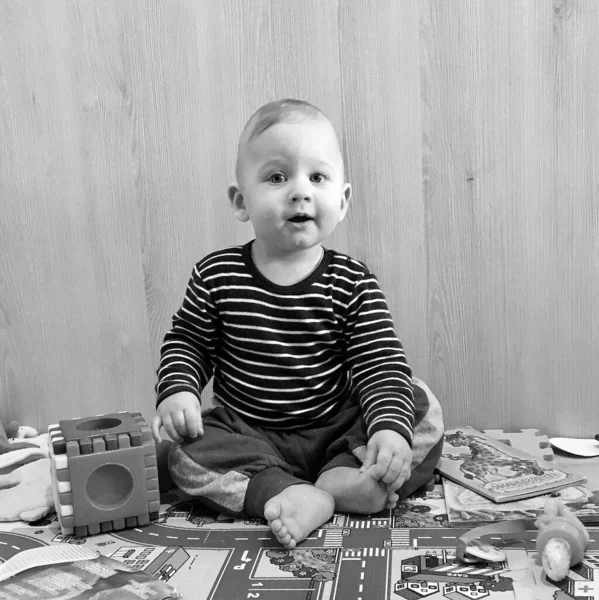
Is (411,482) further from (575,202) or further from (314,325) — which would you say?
(575,202)

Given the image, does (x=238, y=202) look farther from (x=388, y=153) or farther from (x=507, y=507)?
(x=507, y=507)

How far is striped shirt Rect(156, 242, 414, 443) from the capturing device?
0.98 m

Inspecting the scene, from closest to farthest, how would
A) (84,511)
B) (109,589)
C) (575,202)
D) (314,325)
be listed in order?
(109,589)
(84,511)
(314,325)
(575,202)

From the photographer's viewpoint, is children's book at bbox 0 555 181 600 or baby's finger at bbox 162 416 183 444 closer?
children's book at bbox 0 555 181 600

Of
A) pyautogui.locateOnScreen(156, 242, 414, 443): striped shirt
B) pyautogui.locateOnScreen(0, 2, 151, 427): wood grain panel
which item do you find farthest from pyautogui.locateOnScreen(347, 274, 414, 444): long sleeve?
pyautogui.locateOnScreen(0, 2, 151, 427): wood grain panel

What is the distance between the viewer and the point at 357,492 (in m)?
0.88

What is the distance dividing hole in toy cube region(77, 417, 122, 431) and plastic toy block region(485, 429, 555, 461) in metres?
0.51

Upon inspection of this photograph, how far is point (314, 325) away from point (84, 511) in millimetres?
326

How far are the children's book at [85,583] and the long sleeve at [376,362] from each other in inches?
11.8

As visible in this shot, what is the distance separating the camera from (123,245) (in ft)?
3.95

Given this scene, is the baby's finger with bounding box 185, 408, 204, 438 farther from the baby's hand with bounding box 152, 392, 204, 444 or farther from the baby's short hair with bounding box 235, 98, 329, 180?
the baby's short hair with bounding box 235, 98, 329, 180

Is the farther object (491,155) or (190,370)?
(491,155)

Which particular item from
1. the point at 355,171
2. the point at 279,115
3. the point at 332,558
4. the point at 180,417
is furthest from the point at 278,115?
the point at 332,558

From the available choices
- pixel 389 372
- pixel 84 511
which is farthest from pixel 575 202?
pixel 84 511
